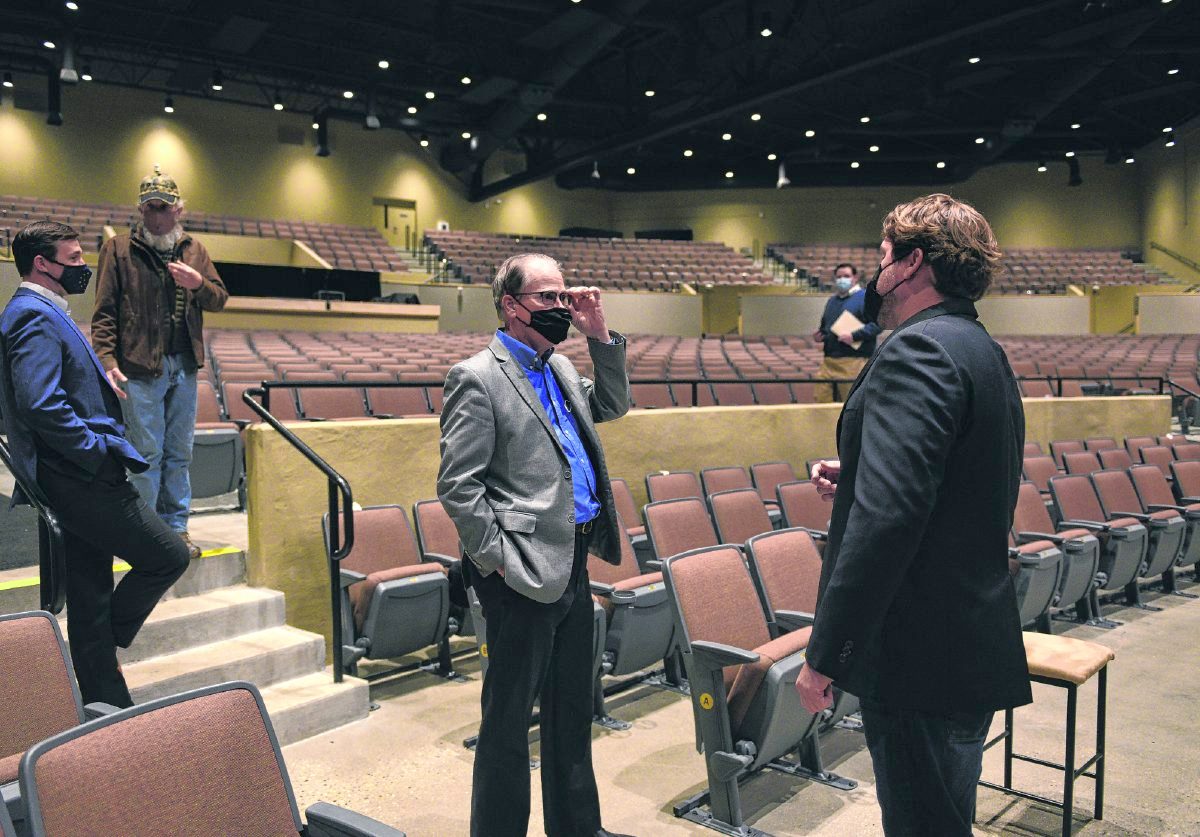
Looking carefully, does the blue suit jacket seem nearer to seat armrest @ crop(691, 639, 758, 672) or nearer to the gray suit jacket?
the gray suit jacket

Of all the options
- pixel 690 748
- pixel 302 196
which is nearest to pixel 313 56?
pixel 302 196

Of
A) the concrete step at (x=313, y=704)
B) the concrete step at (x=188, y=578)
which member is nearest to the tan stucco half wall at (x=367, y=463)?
the concrete step at (x=188, y=578)

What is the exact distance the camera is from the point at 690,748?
10.3 ft

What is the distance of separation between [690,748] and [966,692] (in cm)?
184

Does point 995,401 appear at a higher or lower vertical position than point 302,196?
lower

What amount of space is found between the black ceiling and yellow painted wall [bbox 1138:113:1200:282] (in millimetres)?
643

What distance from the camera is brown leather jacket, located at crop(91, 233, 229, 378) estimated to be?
299 cm

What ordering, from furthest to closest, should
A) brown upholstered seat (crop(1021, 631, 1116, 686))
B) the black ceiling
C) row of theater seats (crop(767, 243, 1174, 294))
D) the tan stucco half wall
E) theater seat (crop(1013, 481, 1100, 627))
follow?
row of theater seats (crop(767, 243, 1174, 294)), the black ceiling, theater seat (crop(1013, 481, 1100, 627)), the tan stucco half wall, brown upholstered seat (crop(1021, 631, 1116, 686))

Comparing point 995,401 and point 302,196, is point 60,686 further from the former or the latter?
point 302,196

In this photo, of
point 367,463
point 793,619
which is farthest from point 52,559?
point 793,619

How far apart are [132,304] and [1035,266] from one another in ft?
68.8

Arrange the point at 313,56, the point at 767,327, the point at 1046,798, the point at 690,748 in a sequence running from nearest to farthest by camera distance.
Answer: the point at 1046,798 < the point at 690,748 < the point at 313,56 < the point at 767,327

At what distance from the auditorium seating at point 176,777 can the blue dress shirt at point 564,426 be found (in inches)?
32.2

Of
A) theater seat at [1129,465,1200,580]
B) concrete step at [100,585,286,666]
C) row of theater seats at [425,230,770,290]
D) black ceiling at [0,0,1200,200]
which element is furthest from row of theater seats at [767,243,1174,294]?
concrete step at [100,585,286,666]
